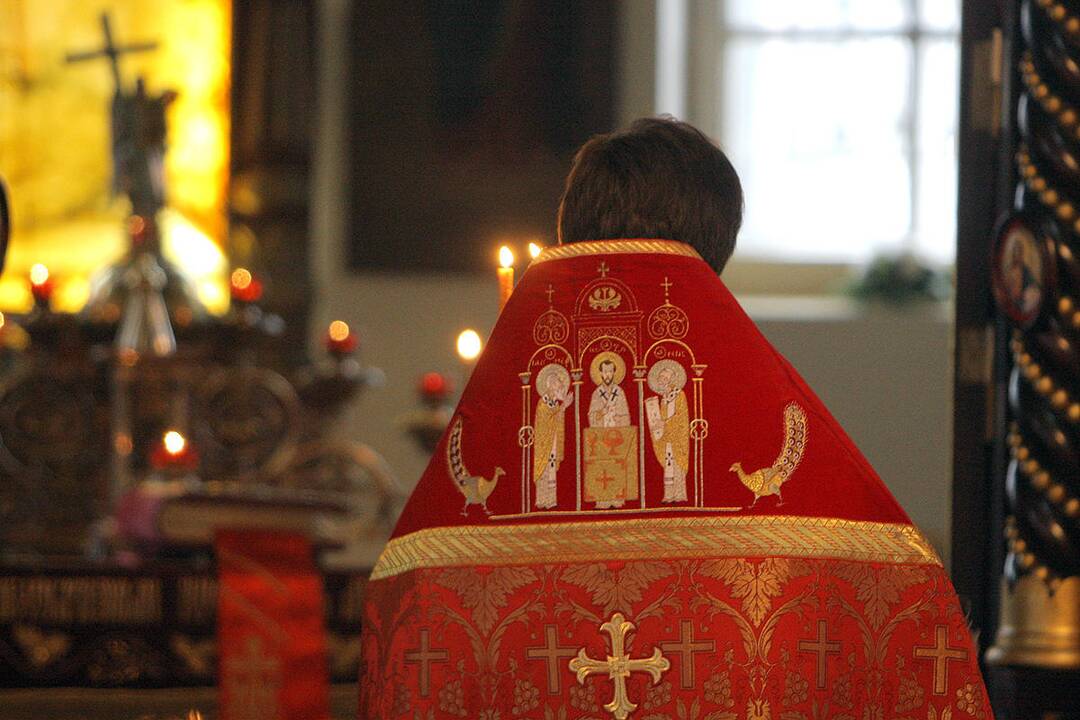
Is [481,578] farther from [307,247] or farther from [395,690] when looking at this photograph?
[307,247]

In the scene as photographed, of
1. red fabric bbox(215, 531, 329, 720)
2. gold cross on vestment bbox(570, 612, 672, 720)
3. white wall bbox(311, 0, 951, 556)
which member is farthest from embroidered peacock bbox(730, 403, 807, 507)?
white wall bbox(311, 0, 951, 556)

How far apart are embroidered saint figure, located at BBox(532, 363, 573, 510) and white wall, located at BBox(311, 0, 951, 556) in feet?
18.8

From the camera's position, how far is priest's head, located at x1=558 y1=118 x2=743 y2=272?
8.11 ft

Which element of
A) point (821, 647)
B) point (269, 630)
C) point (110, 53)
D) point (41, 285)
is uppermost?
point (110, 53)

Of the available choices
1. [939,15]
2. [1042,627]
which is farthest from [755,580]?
[939,15]

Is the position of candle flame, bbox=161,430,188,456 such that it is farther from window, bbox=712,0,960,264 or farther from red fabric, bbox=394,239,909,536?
window, bbox=712,0,960,264

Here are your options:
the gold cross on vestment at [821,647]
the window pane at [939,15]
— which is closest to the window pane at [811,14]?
the window pane at [939,15]

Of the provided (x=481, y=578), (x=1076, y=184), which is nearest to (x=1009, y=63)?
(x=1076, y=184)

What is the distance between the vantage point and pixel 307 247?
8.17 metres

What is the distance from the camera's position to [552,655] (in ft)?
8.00

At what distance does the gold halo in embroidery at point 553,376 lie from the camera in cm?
251

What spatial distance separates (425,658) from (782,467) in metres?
0.52

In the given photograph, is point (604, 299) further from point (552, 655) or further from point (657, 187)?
point (552, 655)

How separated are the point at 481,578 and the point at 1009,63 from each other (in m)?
2.20
